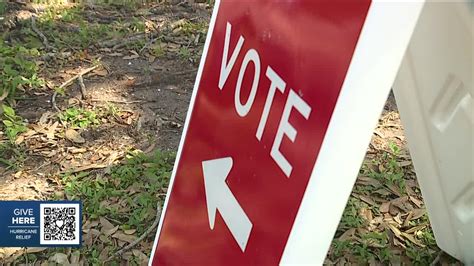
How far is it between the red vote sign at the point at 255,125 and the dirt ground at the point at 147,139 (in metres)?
0.78

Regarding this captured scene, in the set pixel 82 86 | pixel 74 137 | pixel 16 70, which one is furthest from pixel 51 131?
pixel 16 70

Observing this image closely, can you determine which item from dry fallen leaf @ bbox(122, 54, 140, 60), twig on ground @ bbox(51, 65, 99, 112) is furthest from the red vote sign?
dry fallen leaf @ bbox(122, 54, 140, 60)

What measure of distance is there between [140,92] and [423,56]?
5.19ft

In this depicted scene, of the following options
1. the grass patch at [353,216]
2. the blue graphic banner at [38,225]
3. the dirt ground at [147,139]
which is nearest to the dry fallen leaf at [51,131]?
the dirt ground at [147,139]

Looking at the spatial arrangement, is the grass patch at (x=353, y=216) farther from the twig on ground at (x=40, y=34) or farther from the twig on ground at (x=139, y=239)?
the twig on ground at (x=40, y=34)

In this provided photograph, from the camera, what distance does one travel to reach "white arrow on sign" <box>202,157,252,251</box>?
113 cm

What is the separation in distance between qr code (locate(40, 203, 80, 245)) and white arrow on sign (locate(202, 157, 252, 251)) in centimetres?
87

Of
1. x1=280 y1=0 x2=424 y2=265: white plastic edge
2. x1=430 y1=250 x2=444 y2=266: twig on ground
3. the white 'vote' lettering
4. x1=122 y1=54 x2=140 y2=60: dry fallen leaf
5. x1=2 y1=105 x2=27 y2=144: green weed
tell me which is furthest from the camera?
x1=122 y1=54 x2=140 y2=60: dry fallen leaf

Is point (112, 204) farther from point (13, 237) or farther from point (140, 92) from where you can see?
point (140, 92)

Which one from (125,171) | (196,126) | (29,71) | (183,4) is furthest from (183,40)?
(196,126)

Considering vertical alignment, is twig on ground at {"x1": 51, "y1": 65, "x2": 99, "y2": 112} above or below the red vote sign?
below

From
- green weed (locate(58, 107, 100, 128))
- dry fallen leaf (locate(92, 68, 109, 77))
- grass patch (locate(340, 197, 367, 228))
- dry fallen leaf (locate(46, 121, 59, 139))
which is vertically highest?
grass patch (locate(340, 197, 367, 228))

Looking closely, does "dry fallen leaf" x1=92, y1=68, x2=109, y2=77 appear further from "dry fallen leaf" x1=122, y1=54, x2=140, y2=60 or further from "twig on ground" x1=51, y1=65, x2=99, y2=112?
Result: "dry fallen leaf" x1=122, y1=54, x2=140, y2=60

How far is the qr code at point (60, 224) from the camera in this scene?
2.05m
